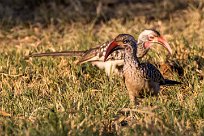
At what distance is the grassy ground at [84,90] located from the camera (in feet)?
16.5

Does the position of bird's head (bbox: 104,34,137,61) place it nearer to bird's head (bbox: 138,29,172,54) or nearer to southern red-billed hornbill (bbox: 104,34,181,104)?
southern red-billed hornbill (bbox: 104,34,181,104)

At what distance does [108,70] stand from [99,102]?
1675mm

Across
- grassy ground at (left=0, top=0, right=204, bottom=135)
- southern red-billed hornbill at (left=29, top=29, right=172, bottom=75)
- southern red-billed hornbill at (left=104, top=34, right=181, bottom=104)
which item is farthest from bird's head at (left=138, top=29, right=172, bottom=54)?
southern red-billed hornbill at (left=104, top=34, right=181, bottom=104)

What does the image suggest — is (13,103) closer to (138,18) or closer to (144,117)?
(144,117)

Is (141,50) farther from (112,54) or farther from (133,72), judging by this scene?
(133,72)

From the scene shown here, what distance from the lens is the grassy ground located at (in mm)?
5027

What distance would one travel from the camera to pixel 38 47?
8.88 m

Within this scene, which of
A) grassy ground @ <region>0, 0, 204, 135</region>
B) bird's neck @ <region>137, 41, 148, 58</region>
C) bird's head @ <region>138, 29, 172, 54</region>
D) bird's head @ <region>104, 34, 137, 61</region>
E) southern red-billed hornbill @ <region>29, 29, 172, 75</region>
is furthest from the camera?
bird's neck @ <region>137, 41, 148, 58</region>

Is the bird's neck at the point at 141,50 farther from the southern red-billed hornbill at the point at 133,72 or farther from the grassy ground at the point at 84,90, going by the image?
the southern red-billed hornbill at the point at 133,72

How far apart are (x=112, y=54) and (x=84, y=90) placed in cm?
111

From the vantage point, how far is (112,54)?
7.70 meters

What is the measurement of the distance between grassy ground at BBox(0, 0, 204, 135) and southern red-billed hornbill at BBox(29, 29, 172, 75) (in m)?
0.09

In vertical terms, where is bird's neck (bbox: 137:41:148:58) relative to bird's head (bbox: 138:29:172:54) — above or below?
below

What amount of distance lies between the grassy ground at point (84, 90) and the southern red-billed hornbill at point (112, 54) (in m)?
0.09
